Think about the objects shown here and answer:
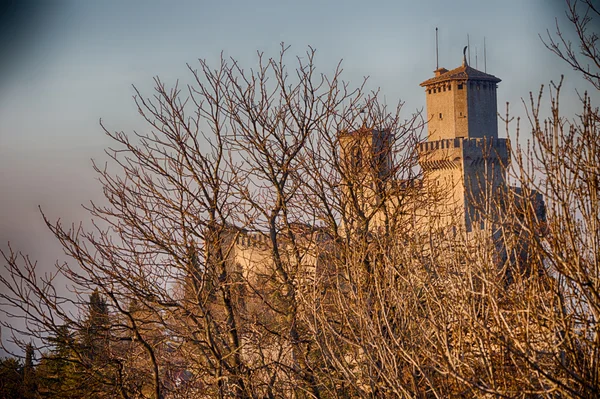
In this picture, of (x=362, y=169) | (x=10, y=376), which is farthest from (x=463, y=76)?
(x=10, y=376)

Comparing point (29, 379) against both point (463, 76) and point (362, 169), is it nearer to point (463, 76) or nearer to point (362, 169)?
point (362, 169)

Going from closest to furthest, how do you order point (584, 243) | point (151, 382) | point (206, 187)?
point (584, 243), point (151, 382), point (206, 187)

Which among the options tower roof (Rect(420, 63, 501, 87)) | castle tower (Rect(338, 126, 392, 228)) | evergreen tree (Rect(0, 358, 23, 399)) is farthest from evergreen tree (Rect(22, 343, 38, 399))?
tower roof (Rect(420, 63, 501, 87))

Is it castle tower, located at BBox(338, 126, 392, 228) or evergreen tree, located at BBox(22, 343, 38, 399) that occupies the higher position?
castle tower, located at BBox(338, 126, 392, 228)

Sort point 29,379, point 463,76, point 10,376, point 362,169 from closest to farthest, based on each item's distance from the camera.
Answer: point 29,379 → point 10,376 → point 362,169 → point 463,76

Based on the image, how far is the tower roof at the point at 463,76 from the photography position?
150 ft

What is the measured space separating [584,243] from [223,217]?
14.7 feet

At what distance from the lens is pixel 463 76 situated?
45.5m

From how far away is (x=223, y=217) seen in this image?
8.37m

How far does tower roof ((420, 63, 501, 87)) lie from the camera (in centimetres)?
4572

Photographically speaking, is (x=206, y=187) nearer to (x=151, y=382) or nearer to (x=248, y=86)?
(x=248, y=86)

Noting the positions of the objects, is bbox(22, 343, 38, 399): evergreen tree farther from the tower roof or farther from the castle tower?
the tower roof

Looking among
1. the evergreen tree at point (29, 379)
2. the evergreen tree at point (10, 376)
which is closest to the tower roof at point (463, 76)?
the evergreen tree at point (10, 376)

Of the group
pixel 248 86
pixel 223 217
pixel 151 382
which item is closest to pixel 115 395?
pixel 151 382
